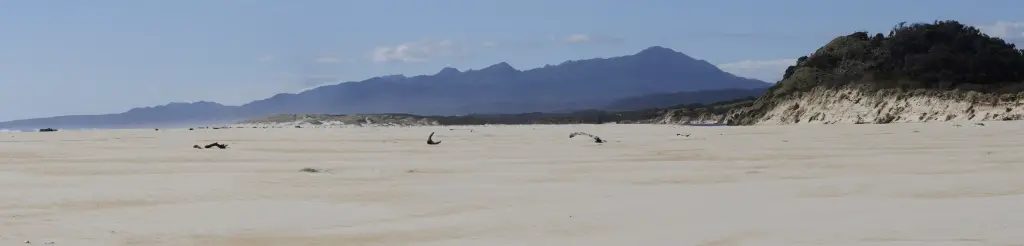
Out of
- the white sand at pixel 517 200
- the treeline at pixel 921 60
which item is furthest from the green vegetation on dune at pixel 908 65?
the white sand at pixel 517 200

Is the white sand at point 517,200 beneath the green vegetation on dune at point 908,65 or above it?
beneath

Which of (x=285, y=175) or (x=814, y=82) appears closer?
(x=285, y=175)

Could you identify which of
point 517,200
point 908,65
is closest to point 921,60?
point 908,65

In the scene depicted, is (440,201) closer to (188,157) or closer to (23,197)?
(23,197)

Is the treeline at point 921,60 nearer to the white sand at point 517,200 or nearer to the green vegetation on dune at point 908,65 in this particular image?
the green vegetation on dune at point 908,65

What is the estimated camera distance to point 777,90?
3509cm

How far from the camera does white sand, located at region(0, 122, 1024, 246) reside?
2.63 metres

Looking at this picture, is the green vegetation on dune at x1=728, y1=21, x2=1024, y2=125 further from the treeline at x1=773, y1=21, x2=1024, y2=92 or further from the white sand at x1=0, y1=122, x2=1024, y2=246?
the white sand at x1=0, y1=122, x2=1024, y2=246

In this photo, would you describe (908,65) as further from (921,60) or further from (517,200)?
(517,200)

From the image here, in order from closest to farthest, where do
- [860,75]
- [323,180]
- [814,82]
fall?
[323,180] < [860,75] < [814,82]

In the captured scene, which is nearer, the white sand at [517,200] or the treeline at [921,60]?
the white sand at [517,200]

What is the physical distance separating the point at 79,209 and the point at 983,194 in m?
3.25

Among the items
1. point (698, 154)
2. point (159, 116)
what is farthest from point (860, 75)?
point (159, 116)

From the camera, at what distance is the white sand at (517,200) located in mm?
2635
